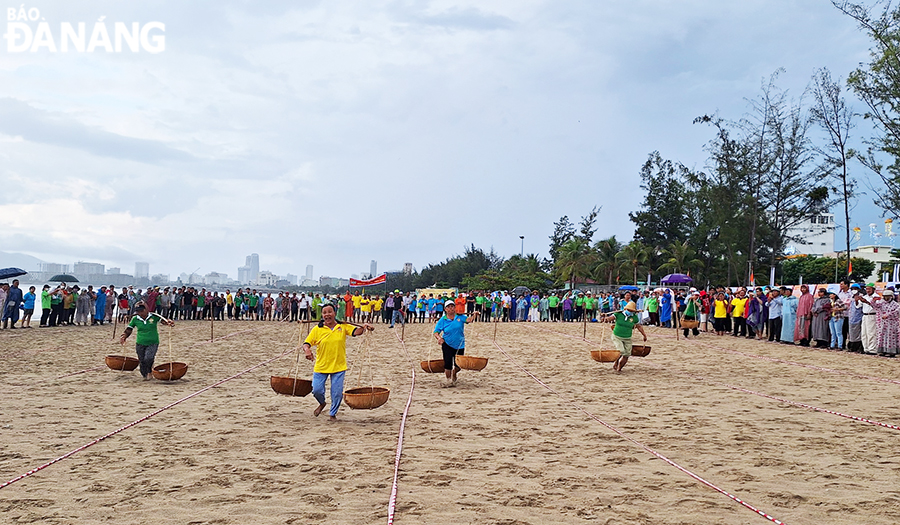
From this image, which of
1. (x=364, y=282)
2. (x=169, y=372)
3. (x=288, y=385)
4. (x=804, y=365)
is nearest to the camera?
(x=288, y=385)

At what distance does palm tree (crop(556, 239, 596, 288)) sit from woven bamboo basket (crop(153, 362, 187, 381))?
53134mm

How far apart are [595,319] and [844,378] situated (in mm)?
23535

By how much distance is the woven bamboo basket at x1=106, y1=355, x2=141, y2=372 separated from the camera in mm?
11562

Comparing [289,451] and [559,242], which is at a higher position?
[559,242]

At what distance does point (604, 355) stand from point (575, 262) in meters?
51.3

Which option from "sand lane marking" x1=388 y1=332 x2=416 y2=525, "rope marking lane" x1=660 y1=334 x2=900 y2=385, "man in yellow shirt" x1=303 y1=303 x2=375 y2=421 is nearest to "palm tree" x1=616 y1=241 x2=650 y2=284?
"rope marking lane" x1=660 y1=334 x2=900 y2=385

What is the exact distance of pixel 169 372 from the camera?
1152 cm

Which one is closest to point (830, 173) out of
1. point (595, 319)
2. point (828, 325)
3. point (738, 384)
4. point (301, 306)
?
point (595, 319)

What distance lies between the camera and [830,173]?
4350cm

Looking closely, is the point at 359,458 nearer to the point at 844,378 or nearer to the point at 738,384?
the point at 738,384

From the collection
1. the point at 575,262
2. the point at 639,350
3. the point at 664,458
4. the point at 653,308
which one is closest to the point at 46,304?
the point at 639,350

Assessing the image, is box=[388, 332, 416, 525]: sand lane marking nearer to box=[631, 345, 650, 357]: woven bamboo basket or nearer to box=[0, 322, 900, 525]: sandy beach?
box=[0, 322, 900, 525]: sandy beach

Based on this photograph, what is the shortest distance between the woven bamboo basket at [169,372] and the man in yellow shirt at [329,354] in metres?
3.95

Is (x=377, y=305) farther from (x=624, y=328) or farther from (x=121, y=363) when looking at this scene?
(x=121, y=363)
